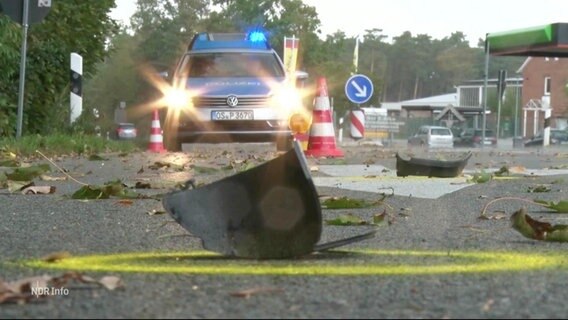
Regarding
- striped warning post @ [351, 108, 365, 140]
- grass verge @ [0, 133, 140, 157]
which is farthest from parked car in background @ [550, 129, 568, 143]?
grass verge @ [0, 133, 140, 157]

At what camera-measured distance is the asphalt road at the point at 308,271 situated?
2689 millimetres

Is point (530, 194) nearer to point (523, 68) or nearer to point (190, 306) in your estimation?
point (190, 306)

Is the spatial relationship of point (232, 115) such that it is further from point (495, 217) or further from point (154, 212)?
point (495, 217)

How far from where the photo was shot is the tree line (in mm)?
17422

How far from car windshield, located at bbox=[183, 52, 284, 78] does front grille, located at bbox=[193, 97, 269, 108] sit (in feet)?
1.91

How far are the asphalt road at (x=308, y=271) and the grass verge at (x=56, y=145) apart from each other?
7007mm

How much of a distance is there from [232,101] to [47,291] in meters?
12.7

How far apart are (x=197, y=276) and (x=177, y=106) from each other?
1249 centimetres

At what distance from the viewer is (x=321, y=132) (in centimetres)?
1386

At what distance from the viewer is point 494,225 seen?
4.97 metres

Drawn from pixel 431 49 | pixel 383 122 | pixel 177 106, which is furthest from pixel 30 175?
pixel 431 49

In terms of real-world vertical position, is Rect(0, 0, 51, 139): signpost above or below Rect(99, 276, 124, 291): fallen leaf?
above

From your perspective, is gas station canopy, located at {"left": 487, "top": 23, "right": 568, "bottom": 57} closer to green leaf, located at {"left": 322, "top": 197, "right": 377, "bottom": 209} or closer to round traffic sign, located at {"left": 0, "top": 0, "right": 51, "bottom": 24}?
round traffic sign, located at {"left": 0, "top": 0, "right": 51, "bottom": 24}

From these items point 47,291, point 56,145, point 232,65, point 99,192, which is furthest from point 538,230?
point 232,65
